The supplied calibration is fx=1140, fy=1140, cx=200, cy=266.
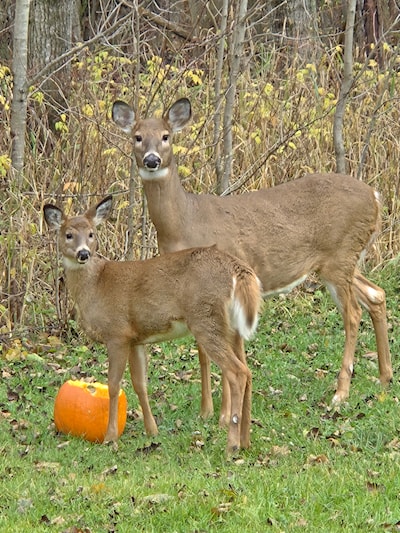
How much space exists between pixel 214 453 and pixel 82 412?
949 mm

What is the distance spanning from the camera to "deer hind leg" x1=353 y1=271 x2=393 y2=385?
27.7 ft

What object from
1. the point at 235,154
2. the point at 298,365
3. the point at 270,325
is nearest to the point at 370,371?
the point at 298,365

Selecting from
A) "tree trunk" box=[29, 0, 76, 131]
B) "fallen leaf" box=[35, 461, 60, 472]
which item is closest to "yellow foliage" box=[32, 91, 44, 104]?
"tree trunk" box=[29, 0, 76, 131]

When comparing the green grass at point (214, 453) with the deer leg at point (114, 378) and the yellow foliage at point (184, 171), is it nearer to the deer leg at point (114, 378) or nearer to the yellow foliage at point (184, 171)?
the deer leg at point (114, 378)

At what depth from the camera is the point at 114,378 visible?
7066 mm

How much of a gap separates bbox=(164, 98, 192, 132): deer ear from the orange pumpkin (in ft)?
6.89

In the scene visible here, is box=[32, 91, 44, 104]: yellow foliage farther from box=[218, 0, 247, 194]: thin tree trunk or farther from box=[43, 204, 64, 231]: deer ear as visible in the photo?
box=[43, 204, 64, 231]: deer ear

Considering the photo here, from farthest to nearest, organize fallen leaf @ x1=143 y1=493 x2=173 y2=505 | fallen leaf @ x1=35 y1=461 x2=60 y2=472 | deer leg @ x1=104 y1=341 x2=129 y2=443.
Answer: deer leg @ x1=104 y1=341 x2=129 y2=443 → fallen leaf @ x1=35 y1=461 x2=60 y2=472 → fallen leaf @ x1=143 y1=493 x2=173 y2=505

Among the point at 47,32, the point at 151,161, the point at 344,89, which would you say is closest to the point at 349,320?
the point at 151,161

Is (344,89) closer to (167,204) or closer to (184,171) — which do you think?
(184,171)

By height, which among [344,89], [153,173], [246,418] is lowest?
[246,418]

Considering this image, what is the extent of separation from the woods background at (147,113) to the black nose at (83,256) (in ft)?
7.15

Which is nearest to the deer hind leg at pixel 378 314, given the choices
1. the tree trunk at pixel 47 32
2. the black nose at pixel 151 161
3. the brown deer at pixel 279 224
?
the brown deer at pixel 279 224

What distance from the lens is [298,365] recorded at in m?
9.05
